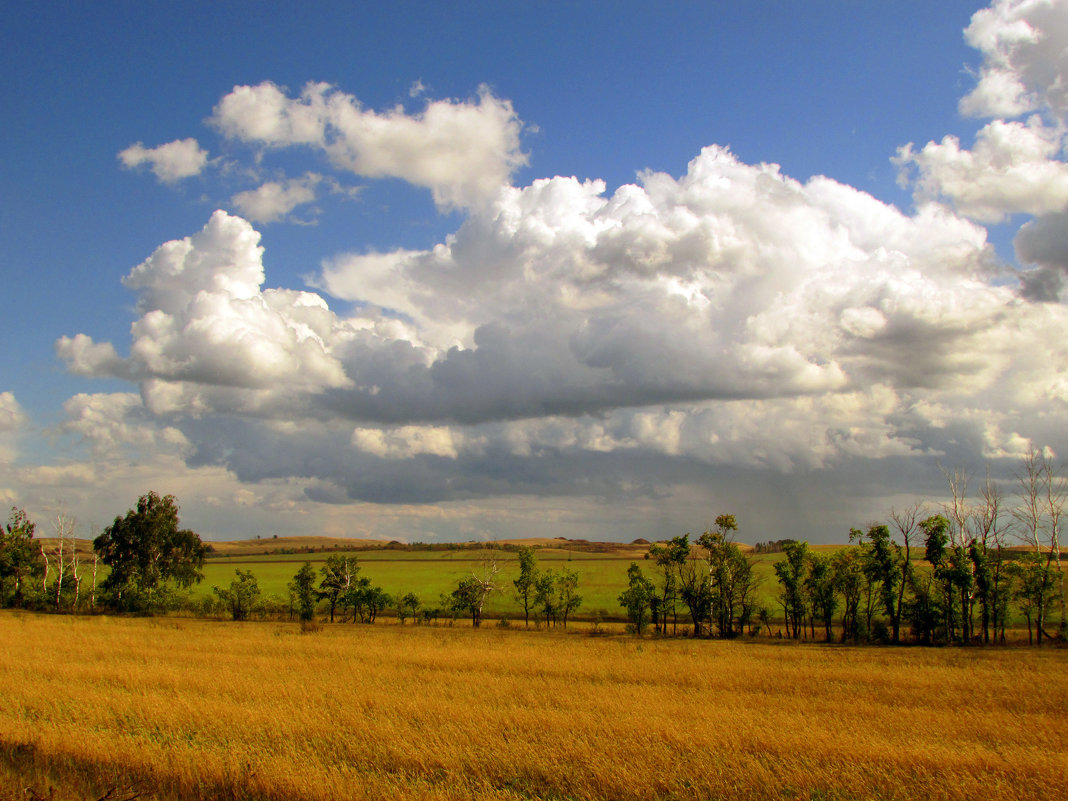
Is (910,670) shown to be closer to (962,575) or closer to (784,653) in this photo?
(784,653)

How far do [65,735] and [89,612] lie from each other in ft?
243

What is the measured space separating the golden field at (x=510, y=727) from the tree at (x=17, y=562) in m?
52.1

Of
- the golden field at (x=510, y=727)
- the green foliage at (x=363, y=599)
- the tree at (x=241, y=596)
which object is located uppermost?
the golden field at (x=510, y=727)

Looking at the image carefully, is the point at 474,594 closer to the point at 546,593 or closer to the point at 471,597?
the point at 471,597

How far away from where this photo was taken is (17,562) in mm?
75375

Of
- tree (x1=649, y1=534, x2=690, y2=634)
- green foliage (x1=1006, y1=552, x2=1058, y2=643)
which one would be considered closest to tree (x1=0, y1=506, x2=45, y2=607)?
tree (x1=649, y1=534, x2=690, y2=634)

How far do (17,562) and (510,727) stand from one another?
84.6 m

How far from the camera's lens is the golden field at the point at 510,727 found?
1303 cm

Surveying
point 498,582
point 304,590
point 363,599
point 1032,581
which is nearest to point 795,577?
point 1032,581

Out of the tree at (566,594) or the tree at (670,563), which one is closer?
the tree at (670,563)

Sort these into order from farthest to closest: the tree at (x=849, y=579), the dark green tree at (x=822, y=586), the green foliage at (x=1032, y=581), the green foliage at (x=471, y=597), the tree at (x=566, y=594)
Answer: the tree at (x=566, y=594) < the green foliage at (x=471, y=597) < the dark green tree at (x=822, y=586) < the tree at (x=849, y=579) < the green foliage at (x=1032, y=581)

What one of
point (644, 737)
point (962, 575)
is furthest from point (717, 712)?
point (962, 575)

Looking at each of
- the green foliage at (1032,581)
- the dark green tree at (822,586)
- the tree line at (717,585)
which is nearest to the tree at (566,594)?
the tree line at (717,585)

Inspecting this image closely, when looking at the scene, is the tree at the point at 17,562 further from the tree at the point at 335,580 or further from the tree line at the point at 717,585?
the tree at the point at 335,580
